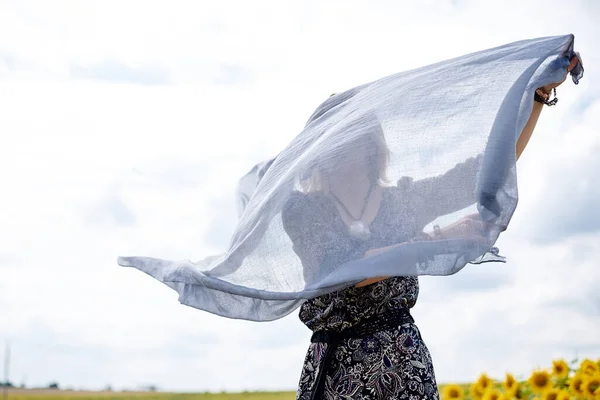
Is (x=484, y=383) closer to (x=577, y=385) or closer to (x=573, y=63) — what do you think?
(x=577, y=385)

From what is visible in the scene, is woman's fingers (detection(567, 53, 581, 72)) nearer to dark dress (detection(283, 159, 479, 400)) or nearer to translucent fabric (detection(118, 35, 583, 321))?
translucent fabric (detection(118, 35, 583, 321))

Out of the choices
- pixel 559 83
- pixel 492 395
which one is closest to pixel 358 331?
pixel 559 83

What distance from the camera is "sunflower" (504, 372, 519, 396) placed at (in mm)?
4062

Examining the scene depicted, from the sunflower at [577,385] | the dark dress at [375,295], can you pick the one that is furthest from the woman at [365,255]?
the sunflower at [577,385]

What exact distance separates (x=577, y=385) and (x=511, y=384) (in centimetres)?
32

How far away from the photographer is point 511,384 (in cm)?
408

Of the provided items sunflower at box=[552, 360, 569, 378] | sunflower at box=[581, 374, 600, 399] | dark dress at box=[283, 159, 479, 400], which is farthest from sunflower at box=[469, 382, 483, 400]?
dark dress at box=[283, 159, 479, 400]

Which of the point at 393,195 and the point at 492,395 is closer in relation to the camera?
the point at 393,195

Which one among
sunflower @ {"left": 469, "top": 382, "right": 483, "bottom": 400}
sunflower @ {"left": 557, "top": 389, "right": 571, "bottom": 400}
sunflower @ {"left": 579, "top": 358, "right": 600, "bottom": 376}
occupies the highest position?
sunflower @ {"left": 579, "top": 358, "right": 600, "bottom": 376}

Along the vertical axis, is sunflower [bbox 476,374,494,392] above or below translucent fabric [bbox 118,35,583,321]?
below

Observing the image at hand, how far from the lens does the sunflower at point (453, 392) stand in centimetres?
430

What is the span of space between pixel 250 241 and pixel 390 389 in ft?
2.02

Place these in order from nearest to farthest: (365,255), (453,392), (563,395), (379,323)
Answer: (365,255), (379,323), (563,395), (453,392)

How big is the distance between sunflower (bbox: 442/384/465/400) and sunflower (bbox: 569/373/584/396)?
0.62 metres
